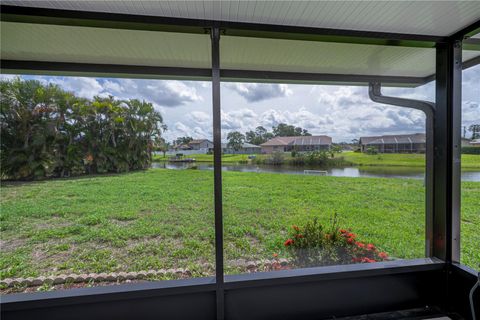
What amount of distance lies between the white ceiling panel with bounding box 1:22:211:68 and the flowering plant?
196cm

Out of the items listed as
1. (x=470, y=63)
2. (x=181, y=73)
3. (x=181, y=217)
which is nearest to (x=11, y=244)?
(x=181, y=217)

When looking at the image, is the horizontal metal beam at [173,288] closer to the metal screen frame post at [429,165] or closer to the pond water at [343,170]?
the metal screen frame post at [429,165]

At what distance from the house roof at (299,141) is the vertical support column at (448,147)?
935 mm

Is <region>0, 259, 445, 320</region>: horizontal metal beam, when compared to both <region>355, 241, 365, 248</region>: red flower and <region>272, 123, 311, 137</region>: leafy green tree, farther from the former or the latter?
<region>272, 123, 311, 137</region>: leafy green tree

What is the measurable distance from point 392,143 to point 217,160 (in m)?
1.81

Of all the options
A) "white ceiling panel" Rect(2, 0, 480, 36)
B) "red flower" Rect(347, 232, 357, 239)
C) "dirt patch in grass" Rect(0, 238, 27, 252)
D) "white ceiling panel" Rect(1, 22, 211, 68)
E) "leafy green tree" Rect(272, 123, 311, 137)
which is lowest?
"red flower" Rect(347, 232, 357, 239)

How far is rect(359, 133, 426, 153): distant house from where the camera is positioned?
2000 millimetres

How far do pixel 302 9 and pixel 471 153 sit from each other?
1877 mm

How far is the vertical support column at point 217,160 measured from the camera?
4.87 ft

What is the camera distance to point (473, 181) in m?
1.73

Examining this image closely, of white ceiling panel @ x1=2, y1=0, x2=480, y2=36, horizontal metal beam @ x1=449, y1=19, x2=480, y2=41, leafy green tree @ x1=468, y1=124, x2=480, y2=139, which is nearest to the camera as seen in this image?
white ceiling panel @ x1=2, y1=0, x2=480, y2=36

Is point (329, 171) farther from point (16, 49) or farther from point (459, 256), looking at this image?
point (16, 49)

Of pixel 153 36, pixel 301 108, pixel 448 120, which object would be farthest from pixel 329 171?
pixel 153 36

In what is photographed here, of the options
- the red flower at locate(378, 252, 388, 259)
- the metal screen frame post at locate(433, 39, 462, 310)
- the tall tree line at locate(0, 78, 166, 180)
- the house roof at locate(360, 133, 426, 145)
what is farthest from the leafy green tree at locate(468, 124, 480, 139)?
the tall tree line at locate(0, 78, 166, 180)
